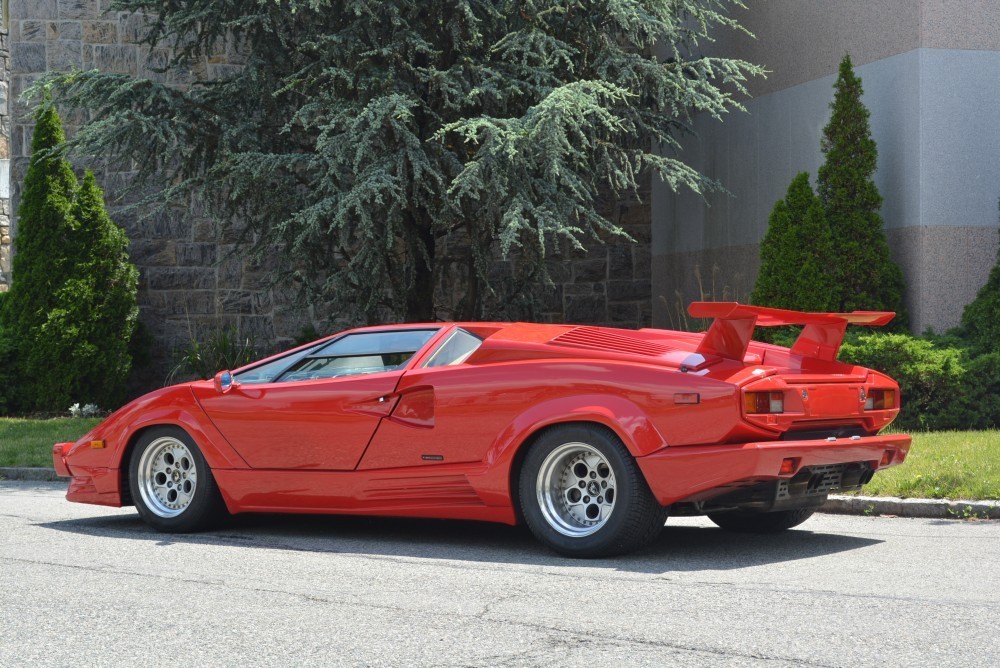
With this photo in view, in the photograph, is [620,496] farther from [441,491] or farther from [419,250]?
[419,250]

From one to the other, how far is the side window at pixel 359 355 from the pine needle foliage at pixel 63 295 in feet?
34.7

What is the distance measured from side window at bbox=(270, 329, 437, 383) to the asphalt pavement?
3.42 ft

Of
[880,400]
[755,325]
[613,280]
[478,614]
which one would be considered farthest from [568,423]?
[613,280]

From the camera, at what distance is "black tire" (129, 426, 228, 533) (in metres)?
8.24

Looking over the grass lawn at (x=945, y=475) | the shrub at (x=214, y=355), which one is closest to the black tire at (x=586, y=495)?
the grass lawn at (x=945, y=475)

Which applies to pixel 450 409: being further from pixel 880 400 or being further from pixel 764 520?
pixel 880 400

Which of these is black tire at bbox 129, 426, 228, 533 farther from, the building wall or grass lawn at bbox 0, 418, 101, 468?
the building wall

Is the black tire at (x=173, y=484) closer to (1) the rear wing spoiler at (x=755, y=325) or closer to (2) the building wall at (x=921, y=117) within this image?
(1) the rear wing spoiler at (x=755, y=325)

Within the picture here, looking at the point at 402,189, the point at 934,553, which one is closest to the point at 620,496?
the point at 934,553

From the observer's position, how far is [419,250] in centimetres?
1553

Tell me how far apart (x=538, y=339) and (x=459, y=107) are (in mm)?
7258

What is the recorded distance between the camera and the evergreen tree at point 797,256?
Answer: 14234 millimetres

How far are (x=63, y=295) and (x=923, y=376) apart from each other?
454 inches

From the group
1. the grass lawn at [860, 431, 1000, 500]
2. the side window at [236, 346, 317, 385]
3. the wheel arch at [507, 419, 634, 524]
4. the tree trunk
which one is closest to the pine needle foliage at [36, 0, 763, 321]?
the tree trunk
